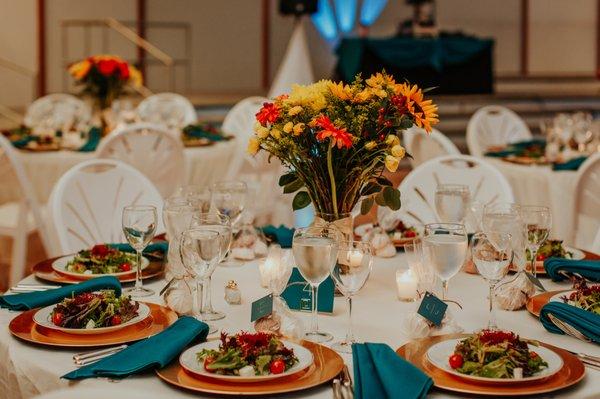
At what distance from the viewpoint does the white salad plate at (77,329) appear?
176 cm

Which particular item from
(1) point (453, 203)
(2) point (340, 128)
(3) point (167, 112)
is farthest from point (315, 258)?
(3) point (167, 112)

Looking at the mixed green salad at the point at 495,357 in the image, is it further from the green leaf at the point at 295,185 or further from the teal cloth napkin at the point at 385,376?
the green leaf at the point at 295,185

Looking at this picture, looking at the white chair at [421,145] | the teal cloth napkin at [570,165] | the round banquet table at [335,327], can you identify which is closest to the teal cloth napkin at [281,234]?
the round banquet table at [335,327]

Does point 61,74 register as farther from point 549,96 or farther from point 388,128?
point 388,128

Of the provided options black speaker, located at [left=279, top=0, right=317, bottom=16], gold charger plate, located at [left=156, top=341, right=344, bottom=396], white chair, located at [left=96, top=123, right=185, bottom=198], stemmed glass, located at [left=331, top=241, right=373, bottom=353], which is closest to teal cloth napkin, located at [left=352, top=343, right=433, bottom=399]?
gold charger plate, located at [left=156, top=341, right=344, bottom=396]

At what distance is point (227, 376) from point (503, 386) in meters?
0.45

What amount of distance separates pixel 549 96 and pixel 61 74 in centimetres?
657

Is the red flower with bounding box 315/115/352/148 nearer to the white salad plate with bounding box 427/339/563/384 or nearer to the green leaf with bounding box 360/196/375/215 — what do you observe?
the green leaf with bounding box 360/196/375/215

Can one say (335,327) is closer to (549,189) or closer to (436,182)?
(436,182)

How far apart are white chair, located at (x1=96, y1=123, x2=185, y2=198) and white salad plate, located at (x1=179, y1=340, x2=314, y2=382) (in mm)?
2747

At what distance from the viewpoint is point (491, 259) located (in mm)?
1800

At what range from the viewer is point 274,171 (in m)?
5.96

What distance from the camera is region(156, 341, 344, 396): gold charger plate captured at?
148cm

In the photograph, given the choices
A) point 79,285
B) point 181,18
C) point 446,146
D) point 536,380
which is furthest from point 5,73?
point 536,380
